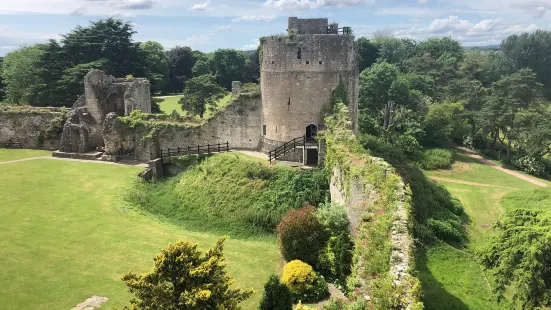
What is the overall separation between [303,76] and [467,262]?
506 inches

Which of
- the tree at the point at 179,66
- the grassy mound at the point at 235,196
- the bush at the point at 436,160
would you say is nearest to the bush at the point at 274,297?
the grassy mound at the point at 235,196

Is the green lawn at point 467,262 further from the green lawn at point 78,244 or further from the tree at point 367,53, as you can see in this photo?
the tree at point 367,53

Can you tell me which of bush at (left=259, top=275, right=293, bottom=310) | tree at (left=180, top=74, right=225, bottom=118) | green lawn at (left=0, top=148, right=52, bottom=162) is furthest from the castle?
tree at (left=180, top=74, right=225, bottom=118)

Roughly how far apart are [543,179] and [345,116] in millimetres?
27213

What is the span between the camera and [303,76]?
2308 cm

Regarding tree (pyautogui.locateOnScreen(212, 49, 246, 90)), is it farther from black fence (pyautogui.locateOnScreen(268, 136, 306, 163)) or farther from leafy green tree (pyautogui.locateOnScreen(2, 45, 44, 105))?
black fence (pyautogui.locateOnScreen(268, 136, 306, 163))

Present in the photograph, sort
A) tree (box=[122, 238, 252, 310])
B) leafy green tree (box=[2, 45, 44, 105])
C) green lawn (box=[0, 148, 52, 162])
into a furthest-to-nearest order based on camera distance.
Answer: leafy green tree (box=[2, 45, 44, 105])
green lawn (box=[0, 148, 52, 162])
tree (box=[122, 238, 252, 310])

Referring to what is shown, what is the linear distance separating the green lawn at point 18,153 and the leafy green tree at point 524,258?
29.7 m

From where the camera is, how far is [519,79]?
4481 cm

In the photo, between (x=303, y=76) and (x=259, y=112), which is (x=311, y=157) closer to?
(x=303, y=76)

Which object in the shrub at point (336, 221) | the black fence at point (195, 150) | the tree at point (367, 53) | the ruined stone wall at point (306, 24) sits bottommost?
the shrub at point (336, 221)

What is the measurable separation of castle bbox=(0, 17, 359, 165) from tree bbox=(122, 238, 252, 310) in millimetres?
13225

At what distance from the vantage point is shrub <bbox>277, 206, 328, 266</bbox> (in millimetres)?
15672

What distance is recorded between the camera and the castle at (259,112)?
903 inches
